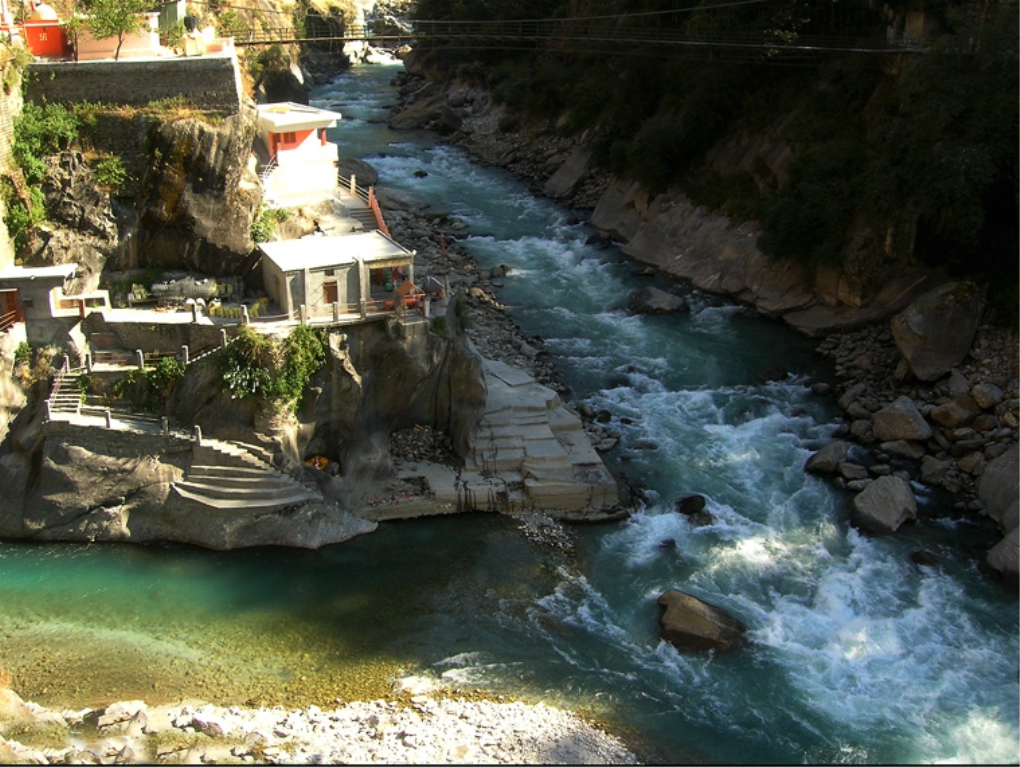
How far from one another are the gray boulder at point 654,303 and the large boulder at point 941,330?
852 centimetres

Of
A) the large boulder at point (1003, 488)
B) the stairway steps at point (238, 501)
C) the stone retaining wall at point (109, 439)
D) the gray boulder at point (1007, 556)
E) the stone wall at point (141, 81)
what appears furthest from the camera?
the stone wall at point (141, 81)

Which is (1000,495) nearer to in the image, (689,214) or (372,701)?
(372,701)

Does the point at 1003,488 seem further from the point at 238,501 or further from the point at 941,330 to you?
the point at 238,501

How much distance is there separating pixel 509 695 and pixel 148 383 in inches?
463

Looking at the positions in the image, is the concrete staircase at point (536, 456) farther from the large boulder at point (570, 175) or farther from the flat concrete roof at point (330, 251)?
the large boulder at point (570, 175)

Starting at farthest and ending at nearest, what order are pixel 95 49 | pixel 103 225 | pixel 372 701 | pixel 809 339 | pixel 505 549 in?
pixel 809 339 < pixel 95 49 < pixel 103 225 < pixel 505 549 < pixel 372 701

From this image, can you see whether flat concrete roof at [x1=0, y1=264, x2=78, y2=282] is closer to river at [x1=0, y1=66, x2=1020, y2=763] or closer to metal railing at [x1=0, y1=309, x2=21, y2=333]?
metal railing at [x1=0, y1=309, x2=21, y2=333]

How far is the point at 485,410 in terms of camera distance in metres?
29.1

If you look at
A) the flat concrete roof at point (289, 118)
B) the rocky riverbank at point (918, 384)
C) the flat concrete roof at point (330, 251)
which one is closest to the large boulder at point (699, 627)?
the rocky riverbank at point (918, 384)

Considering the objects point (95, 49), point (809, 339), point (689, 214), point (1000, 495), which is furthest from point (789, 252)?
point (95, 49)

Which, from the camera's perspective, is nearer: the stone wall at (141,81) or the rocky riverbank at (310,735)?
the rocky riverbank at (310,735)

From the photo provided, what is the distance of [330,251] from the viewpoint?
1112 inches

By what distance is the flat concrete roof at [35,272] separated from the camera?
26.4m

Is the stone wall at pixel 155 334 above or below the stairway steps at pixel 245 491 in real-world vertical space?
above
